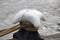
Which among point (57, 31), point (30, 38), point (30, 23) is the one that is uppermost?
point (30, 23)

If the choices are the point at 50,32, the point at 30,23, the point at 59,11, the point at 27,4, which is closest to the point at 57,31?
the point at 50,32

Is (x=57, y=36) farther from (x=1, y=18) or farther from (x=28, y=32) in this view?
(x=1, y=18)

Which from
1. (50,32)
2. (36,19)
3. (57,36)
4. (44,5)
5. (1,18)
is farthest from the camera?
(44,5)

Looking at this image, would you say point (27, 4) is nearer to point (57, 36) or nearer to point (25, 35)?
point (57, 36)

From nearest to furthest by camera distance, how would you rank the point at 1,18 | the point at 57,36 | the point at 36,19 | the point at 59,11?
the point at 36,19, the point at 57,36, the point at 1,18, the point at 59,11

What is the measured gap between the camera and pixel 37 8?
3.14m

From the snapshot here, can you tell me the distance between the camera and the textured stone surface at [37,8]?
2496mm

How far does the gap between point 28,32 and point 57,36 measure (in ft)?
2.07

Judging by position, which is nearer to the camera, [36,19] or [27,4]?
[36,19]

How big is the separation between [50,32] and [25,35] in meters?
0.84

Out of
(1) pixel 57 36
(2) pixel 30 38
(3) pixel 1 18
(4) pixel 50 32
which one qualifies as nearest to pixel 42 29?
(4) pixel 50 32

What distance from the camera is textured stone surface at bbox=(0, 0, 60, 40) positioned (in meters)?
2.50

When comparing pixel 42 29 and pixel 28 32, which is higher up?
pixel 28 32

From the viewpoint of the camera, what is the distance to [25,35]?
1.50m
